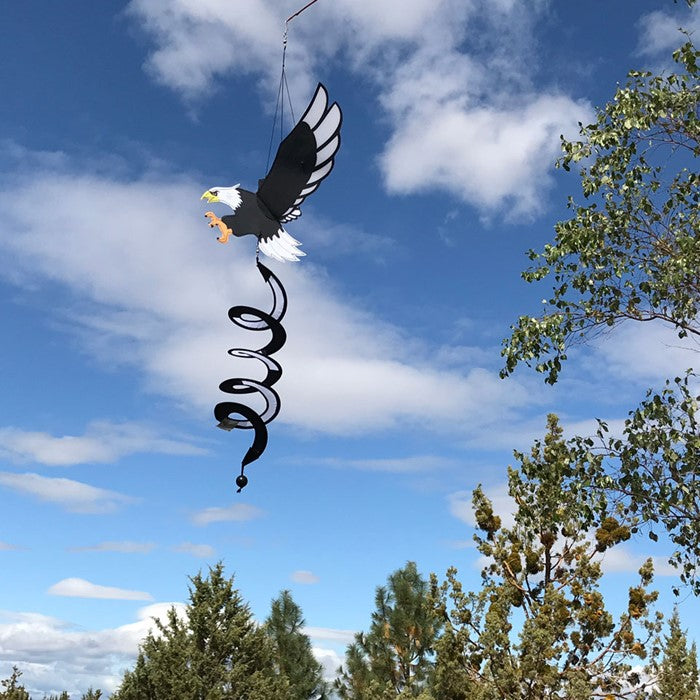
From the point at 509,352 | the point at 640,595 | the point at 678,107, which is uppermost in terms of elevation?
the point at 678,107

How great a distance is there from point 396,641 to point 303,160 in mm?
18503

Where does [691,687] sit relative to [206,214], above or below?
below

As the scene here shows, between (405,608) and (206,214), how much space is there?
1849 cm

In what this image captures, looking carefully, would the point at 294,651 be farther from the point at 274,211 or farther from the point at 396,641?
the point at 274,211

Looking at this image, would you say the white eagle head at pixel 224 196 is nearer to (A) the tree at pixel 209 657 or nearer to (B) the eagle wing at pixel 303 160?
(B) the eagle wing at pixel 303 160

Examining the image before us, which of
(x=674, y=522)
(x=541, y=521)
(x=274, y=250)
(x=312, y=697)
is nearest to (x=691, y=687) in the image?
(x=312, y=697)

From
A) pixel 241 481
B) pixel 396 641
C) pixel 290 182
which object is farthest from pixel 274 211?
pixel 396 641

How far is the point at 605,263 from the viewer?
12.1 m

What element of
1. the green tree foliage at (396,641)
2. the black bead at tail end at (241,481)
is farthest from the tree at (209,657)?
the black bead at tail end at (241,481)

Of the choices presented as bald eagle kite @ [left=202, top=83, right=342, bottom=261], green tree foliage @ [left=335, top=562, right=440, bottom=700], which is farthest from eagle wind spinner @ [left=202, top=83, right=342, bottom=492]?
green tree foliage @ [left=335, top=562, right=440, bottom=700]

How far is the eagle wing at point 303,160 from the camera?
10469mm

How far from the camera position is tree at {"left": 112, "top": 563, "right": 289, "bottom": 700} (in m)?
19.2

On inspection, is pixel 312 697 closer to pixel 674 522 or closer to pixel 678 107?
pixel 674 522

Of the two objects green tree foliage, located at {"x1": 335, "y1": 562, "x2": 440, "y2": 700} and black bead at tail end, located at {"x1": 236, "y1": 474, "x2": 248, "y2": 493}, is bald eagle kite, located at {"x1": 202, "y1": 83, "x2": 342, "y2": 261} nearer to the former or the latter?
black bead at tail end, located at {"x1": 236, "y1": 474, "x2": 248, "y2": 493}
